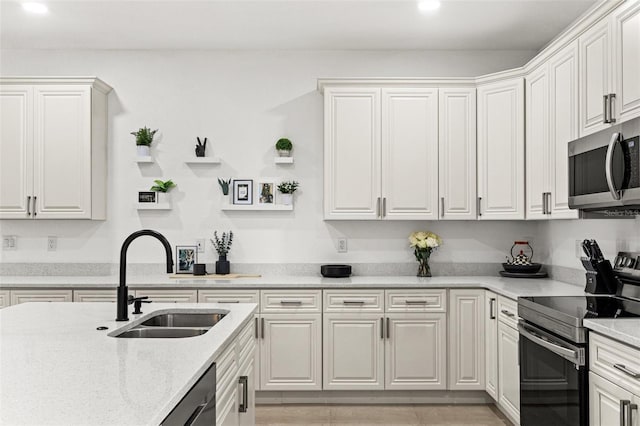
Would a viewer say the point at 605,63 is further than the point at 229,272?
No

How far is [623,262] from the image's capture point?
2973 millimetres

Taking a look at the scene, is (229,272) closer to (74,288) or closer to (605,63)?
(74,288)

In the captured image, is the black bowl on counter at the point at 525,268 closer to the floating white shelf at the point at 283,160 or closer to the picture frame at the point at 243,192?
the floating white shelf at the point at 283,160

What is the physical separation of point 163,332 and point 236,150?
2.43 metres

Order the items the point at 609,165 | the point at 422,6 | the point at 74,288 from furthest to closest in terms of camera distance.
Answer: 1. the point at 74,288
2. the point at 422,6
3. the point at 609,165

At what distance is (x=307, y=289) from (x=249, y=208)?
3.09 feet

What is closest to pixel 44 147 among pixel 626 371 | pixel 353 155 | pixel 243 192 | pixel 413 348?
pixel 243 192

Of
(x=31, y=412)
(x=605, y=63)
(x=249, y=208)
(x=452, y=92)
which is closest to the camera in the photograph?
(x=31, y=412)

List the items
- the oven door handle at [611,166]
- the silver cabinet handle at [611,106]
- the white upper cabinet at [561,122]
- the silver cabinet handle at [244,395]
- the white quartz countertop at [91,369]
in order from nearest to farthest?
1. the white quartz countertop at [91,369]
2. the silver cabinet handle at [244,395]
3. the oven door handle at [611,166]
4. the silver cabinet handle at [611,106]
5. the white upper cabinet at [561,122]

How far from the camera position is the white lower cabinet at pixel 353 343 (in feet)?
12.4

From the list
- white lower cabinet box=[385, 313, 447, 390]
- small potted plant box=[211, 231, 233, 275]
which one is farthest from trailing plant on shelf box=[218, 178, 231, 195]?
white lower cabinet box=[385, 313, 447, 390]

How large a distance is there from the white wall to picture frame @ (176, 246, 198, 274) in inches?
3.3

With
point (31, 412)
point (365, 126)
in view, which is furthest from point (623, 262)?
point (31, 412)

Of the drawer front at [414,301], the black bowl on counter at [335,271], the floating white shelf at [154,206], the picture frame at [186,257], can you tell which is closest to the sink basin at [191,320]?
the drawer front at [414,301]
